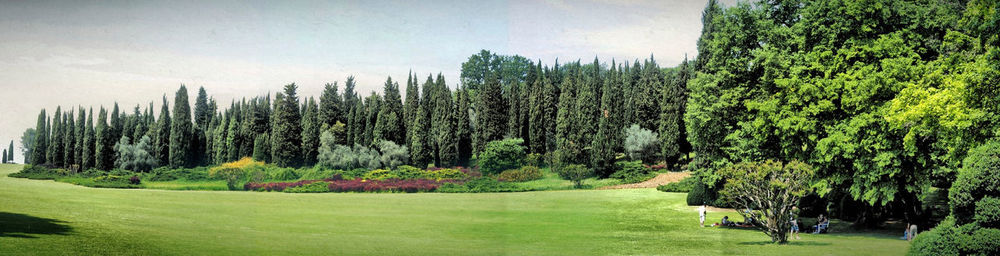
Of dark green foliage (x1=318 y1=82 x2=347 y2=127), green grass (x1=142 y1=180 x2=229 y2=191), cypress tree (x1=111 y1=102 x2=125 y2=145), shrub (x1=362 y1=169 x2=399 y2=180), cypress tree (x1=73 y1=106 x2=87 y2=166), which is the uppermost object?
dark green foliage (x1=318 y1=82 x2=347 y2=127)

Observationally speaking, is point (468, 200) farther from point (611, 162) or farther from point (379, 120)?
point (379, 120)

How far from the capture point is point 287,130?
51656 millimetres

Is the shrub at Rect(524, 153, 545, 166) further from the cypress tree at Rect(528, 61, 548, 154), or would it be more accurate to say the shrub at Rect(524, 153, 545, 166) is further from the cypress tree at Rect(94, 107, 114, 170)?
the cypress tree at Rect(94, 107, 114, 170)

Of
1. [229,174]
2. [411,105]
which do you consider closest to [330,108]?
[411,105]

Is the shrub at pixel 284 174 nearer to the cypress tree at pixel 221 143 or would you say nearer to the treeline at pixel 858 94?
the cypress tree at pixel 221 143

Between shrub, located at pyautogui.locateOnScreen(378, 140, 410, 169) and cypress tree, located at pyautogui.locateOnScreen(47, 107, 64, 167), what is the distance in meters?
25.5

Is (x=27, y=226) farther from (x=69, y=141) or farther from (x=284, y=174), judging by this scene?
(x=284, y=174)

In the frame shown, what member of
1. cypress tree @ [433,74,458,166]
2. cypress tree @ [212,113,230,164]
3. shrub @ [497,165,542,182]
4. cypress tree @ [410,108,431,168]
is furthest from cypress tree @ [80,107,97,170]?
cypress tree @ [433,74,458,166]

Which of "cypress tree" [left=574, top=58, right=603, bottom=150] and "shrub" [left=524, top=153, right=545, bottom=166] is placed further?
"shrub" [left=524, top=153, right=545, bottom=166]

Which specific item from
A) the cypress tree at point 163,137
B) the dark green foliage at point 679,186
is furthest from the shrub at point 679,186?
the cypress tree at point 163,137

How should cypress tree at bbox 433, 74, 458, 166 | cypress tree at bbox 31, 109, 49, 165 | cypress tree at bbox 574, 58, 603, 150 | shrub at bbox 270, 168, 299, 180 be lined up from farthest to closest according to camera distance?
cypress tree at bbox 574, 58, 603, 150, cypress tree at bbox 433, 74, 458, 166, shrub at bbox 270, 168, 299, 180, cypress tree at bbox 31, 109, 49, 165

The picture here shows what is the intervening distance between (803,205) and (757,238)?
33.5 ft

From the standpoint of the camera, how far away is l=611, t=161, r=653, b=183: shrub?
44469 millimetres

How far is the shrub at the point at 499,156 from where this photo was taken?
4759 centimetres
